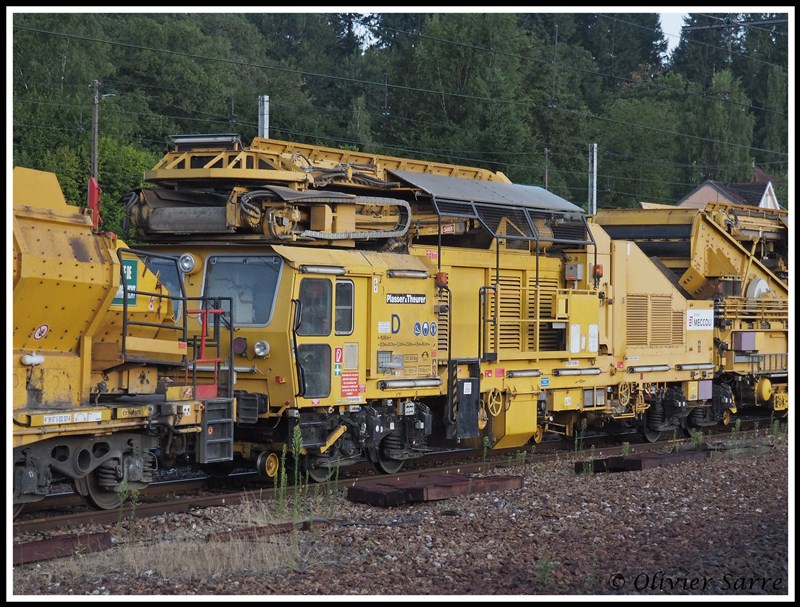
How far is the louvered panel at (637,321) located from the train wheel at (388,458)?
5350 millimetres

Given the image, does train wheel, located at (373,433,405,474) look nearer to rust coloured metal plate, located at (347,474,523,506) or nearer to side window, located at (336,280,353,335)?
rust coloured metal plate, located at (347,474,523,506)

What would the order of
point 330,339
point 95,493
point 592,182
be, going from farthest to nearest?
point 592,182 < point 330,339 < point 95,493

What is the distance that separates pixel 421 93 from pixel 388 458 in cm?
3616

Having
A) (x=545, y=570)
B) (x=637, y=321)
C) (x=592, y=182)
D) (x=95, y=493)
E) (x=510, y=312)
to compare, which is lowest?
(x=545, y=570)

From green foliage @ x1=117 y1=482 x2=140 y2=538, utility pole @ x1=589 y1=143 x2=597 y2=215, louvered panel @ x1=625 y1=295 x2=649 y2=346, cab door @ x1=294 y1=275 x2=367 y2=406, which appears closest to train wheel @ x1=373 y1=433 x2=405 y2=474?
cab door @ x1=294 y1=275 x2=367 y2=406

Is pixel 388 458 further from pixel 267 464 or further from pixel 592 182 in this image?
pixel 592 182

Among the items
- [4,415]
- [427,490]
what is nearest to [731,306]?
[427,490]

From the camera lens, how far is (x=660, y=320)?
18.9 metres

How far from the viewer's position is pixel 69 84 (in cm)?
4009

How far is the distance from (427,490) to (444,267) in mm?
3816

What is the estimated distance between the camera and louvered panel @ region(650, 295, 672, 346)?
18688 mm

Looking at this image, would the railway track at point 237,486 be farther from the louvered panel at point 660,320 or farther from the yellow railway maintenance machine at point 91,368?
the louvered panel at point 660,320

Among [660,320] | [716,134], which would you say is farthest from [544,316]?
[716,134]

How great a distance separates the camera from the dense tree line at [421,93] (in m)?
38.4
